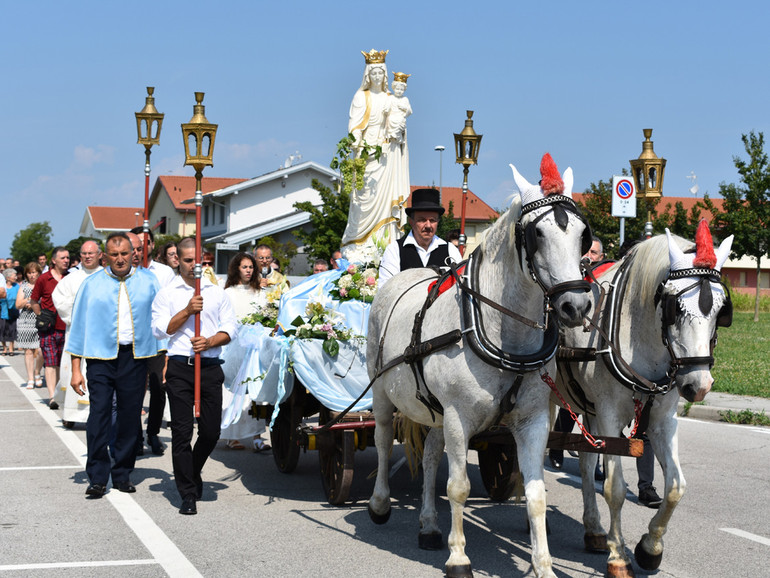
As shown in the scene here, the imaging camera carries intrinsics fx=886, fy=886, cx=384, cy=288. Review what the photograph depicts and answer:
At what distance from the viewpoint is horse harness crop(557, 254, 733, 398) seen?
4840mm

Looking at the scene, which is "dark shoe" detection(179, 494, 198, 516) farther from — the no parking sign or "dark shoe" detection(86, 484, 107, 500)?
the no parking sign

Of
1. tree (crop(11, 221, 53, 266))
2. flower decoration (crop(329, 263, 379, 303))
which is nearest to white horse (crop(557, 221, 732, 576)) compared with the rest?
flower decoration (crop(329, 263, 379, 303))

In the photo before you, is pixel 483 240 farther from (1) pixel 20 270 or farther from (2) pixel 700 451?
(1) pixel 20 270

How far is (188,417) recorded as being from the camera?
279 inches

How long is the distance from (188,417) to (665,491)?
3710 millimetres

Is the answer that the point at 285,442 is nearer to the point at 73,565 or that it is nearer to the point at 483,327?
the point at 73,565

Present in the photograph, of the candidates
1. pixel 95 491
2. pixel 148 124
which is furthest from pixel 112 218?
pixel 95 491

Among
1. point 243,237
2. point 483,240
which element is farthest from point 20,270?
point 243,237

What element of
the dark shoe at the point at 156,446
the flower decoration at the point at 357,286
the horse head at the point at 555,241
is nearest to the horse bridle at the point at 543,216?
the horse head at the point at 555,241

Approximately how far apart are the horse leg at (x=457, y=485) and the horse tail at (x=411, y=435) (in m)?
1.69

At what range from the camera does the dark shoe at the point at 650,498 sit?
287 inches

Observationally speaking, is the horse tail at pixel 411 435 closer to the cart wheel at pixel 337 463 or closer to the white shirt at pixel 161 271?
the cart wheel at pixel 337 463

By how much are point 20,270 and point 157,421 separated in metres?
14.3

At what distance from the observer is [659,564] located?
5.46 meters
